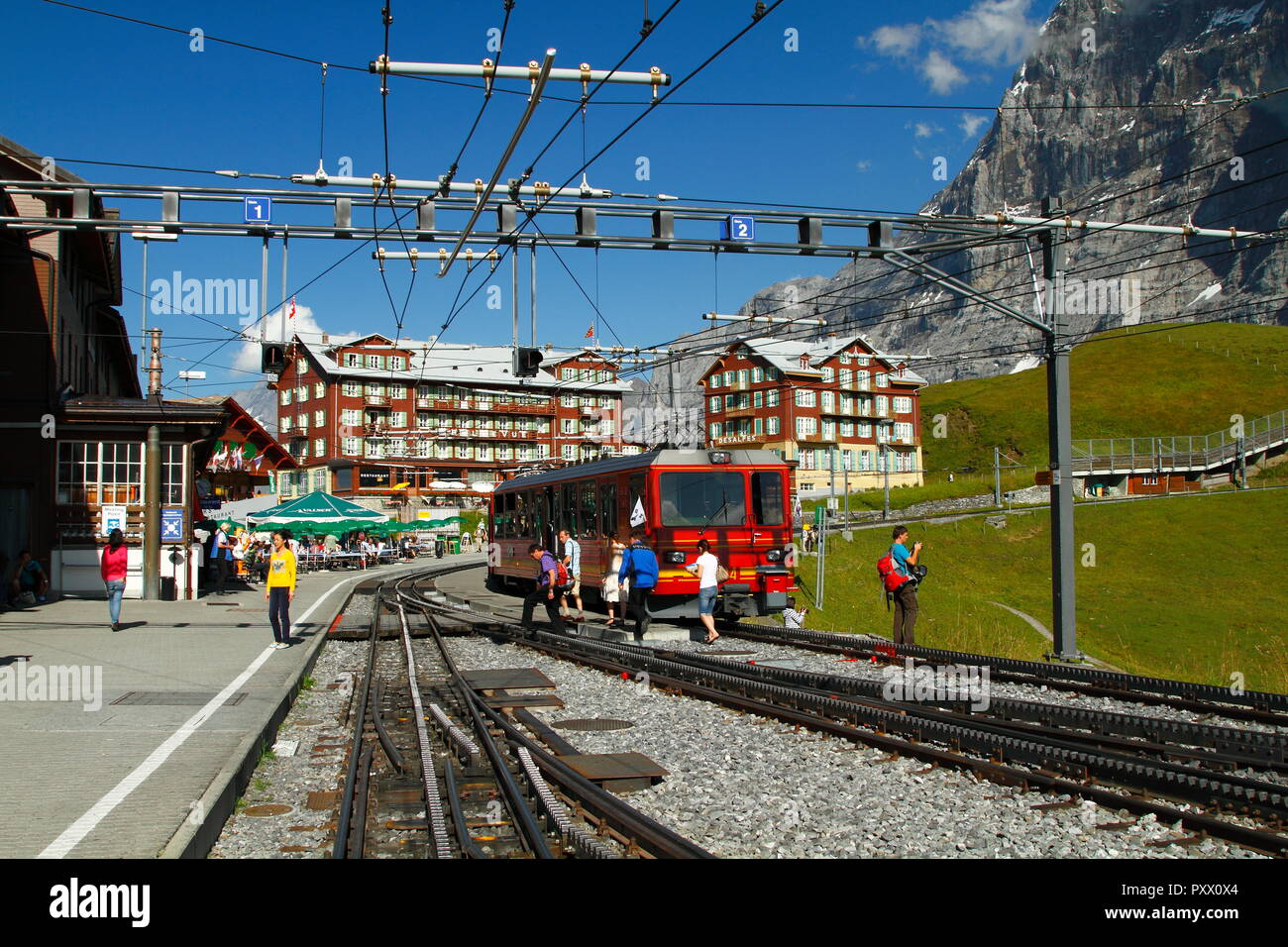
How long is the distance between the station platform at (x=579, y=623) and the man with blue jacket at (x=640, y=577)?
1.27ft

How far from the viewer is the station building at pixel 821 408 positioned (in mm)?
77375

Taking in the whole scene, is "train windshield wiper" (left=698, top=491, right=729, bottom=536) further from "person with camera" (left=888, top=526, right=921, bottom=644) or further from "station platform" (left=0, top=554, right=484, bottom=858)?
"station platform" (left=0, top=554, right=484, bottom=858)

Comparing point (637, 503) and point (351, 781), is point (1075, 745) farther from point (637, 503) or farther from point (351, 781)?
point (637, 503)

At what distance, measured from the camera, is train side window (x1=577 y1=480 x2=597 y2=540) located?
23.4 metres

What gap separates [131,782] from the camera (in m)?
7.78

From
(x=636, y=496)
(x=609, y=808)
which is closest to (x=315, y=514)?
(x=636, y=496)

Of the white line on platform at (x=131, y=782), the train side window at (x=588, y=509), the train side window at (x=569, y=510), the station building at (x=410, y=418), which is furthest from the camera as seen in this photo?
the station building at (x=410, y=418)

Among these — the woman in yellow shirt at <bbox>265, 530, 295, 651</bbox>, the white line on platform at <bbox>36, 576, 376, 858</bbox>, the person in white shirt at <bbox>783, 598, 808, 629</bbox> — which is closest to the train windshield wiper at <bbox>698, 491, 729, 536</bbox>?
the person in white shirt at <bbox>783, 598, 808, 629</bbox>

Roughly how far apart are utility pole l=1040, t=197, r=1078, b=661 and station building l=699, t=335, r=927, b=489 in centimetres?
5622

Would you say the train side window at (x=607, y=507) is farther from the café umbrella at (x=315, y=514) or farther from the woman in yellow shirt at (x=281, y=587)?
the café umbrella at (x=315, y=514)

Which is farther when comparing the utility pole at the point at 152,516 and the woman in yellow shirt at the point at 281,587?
the utility pole at the point at 152,516

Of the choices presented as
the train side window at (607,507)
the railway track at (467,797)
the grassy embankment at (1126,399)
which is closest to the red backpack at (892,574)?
the train side window at (607,507)

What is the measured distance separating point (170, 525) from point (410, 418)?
67.4 metres
